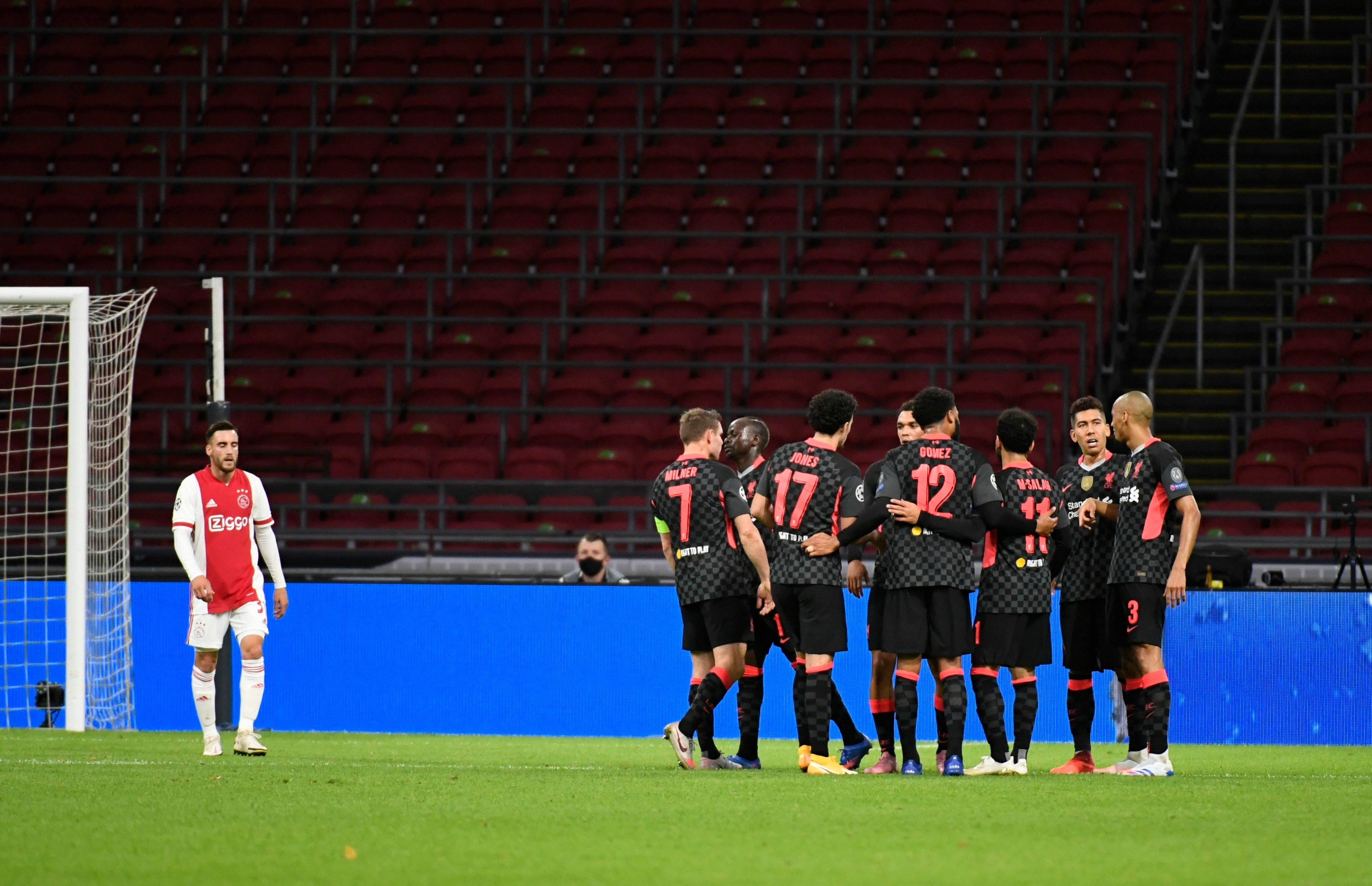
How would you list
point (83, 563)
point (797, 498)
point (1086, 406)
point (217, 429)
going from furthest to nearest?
point (83, 563) → point (217, 429) → point (1086, 406) → point (797, 498)

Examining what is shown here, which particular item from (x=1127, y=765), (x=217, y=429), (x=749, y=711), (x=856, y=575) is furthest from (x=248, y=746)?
(x=1127, y=765)

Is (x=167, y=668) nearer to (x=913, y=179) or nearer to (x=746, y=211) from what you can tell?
(x=746, y=211)

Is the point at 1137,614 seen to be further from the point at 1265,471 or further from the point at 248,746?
the point at 1265,471

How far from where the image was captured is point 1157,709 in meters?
8.12

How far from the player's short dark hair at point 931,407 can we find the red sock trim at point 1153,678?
162cm

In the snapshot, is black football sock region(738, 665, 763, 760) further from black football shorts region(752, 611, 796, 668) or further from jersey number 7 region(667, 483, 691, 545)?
jersey number 7 region(667, 483, 691, 545)

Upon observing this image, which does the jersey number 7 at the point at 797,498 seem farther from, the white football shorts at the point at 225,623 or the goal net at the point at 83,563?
the goal net at the point at 83,563

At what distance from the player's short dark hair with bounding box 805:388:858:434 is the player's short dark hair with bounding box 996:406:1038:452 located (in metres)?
0.77

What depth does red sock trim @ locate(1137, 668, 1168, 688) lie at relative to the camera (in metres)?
8.17

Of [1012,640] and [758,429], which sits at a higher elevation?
[758,429]

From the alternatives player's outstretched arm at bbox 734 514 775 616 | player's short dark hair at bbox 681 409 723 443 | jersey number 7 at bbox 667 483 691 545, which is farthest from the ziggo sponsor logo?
player's outstretched arm at bbox 734 514 775 616

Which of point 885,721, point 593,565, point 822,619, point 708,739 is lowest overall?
point 708,739

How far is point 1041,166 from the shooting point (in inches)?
774

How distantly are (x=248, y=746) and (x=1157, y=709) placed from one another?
5077mm
